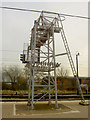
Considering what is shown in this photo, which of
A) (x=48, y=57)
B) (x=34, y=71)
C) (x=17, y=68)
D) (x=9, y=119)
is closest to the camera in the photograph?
(x=9, y=119)

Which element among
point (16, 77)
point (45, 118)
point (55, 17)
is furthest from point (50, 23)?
point (16, 77)

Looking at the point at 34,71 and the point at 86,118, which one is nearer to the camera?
the point at 86,118

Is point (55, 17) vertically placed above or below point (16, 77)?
above

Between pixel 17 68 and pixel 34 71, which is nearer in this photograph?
pixel 34 71

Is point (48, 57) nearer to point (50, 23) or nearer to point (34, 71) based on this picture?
point (34, 71)

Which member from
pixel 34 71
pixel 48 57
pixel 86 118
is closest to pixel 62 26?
pixel 48 57

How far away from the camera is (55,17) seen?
1182cm

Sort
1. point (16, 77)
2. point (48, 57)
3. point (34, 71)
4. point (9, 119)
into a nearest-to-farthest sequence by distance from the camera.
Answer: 1. point (9, 119)
2. point (34, 71)
3. point (48, 57)
4. point (16, 77)

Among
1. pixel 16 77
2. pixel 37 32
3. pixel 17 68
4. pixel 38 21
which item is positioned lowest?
pixel 16 77

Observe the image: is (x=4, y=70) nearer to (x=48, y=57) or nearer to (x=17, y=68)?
(x=17, y=68)

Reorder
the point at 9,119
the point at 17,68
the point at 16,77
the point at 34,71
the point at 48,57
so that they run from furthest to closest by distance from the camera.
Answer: the point at 17,68 → the point at 16,77 → the point at 48,57 → the point at 34,71 → the point at 9,119

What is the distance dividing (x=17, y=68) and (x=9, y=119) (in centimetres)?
3366

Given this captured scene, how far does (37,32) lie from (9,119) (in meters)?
7.93

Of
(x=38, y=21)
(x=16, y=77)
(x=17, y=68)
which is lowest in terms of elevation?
(x=16, y=77)
